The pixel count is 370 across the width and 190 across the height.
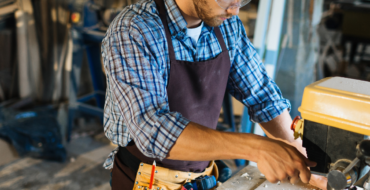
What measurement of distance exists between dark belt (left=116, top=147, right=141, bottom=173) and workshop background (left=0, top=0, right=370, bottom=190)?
1.22 m

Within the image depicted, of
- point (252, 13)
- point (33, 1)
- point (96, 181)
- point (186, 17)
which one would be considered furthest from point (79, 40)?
point (186, 17)

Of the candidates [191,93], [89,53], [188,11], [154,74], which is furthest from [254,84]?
[89,53]

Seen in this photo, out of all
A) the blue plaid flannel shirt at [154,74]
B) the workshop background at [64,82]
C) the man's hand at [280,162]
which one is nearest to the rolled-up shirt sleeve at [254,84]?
the blue plaid flannel shirt at [154,74]

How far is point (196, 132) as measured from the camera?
93cm

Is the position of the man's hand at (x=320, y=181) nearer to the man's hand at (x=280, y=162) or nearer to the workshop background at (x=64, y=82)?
the man's hand at (x=280, y=162)

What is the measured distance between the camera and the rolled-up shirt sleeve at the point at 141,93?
91 cm

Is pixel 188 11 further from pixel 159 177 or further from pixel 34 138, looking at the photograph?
pixel 34 138

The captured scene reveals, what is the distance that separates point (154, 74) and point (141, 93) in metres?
0.09

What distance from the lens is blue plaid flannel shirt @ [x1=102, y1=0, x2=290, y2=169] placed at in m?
0.93

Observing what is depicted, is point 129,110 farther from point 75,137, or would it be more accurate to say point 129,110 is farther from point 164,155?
point 75,137

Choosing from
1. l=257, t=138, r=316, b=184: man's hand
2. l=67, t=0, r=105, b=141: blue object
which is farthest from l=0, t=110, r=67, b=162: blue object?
l=257, t=138, r=316, b=184: man's hand

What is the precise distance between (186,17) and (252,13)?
1.43m

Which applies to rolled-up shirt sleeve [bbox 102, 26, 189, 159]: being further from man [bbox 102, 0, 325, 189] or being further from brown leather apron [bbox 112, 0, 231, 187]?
brown leather apron [bbox 112, 0, 231, 187]

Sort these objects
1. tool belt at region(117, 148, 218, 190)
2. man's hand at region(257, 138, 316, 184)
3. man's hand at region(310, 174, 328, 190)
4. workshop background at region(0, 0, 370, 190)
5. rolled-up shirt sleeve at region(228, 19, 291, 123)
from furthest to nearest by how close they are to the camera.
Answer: workshop background at region(0, 0, 370, 190) → rolled-up shirt sleeve at region(228, 19, 291, 123) → tool belt at region(117, 148, 218, 190) → man's hand at region(310, 174, 328, 190) → man's hand at region(257, 138, 316, 184)
